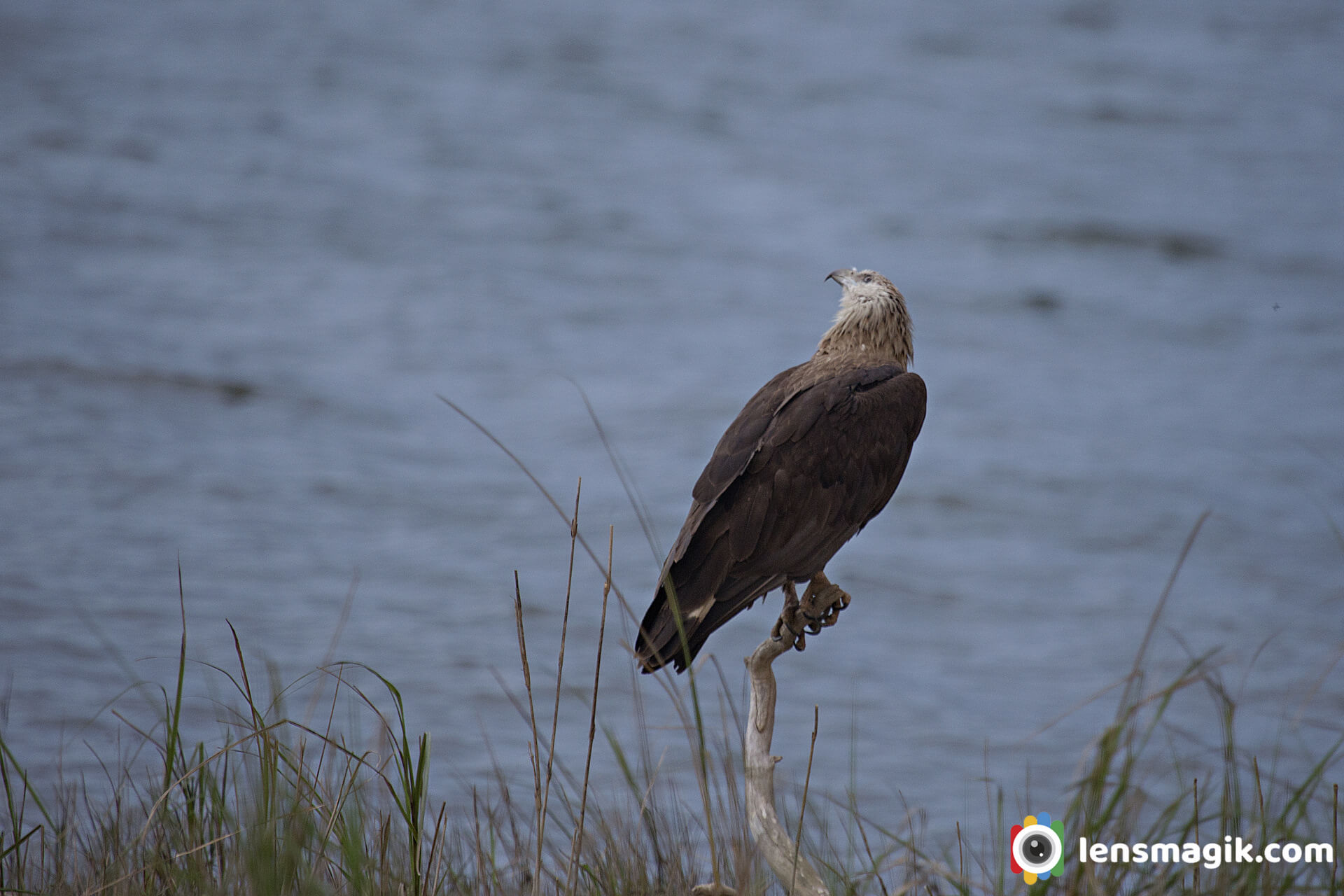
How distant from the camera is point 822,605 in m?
3.57

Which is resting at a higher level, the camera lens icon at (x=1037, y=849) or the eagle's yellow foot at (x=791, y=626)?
the eagle's yellow foot at (x=791, y=626)

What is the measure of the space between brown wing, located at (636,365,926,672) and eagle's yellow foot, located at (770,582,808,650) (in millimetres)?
159

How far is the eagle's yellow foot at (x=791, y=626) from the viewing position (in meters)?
3.33

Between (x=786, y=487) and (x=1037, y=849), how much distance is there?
1344 millimetres

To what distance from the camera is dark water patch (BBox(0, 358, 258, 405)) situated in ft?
44.1

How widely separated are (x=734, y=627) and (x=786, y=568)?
7.26 metres

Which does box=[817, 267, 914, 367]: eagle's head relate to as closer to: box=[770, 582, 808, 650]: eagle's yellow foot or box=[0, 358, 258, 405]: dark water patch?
box=[770, 582, 808, 650]: eagle's yellow foot


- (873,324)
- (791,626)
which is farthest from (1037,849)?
(873,324)

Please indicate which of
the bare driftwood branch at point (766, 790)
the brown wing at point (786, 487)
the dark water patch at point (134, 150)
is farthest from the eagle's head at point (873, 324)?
the dark water patch at point (134, 150)

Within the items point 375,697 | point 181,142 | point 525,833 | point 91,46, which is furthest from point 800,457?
point 91,46

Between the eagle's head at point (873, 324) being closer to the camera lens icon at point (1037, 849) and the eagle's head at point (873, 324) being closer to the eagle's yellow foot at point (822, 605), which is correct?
the eagle's yellow foot at point (822, 605)

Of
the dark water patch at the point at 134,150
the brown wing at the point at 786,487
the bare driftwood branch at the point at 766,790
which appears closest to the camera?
the bare driftwood branch at the point at 766,790

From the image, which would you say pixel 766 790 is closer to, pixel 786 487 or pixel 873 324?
pixel 786 487

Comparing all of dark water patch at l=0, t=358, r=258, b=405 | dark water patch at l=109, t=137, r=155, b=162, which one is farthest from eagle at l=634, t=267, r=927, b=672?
dark water patch at l=109, t=137, r=155, b=162
